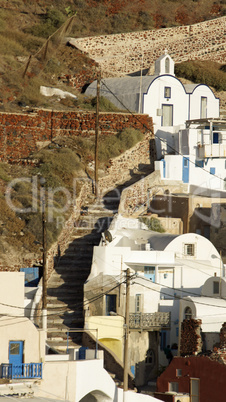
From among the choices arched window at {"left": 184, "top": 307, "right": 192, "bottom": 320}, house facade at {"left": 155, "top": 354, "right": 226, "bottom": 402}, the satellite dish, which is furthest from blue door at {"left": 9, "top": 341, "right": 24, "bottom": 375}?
the satellite dish

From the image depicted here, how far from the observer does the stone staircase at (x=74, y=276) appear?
37812mm

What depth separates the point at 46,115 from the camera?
5281cm

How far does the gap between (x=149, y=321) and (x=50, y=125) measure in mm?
16979

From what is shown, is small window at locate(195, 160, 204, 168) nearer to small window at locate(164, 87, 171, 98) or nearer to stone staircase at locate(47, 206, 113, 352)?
stone staircase at locate(47, 206, 113, 352)

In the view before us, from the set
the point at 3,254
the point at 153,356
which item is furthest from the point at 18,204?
the point at 153,356

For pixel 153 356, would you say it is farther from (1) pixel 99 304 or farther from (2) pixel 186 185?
(2) pixel 186 185

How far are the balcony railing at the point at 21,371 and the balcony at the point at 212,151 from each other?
2128cm

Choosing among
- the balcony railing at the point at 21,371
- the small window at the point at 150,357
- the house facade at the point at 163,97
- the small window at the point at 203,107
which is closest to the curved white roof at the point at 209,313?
the small window at the point at 150,357

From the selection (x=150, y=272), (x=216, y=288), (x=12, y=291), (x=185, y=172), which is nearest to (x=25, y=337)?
(x=12, y=291)

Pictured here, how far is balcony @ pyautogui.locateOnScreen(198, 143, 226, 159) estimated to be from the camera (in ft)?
166

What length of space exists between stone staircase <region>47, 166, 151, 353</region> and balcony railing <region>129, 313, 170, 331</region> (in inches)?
83.8

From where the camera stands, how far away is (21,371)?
105 ft

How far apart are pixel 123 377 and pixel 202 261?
931 centimetres

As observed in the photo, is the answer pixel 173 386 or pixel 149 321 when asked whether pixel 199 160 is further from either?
pixel 173 386
